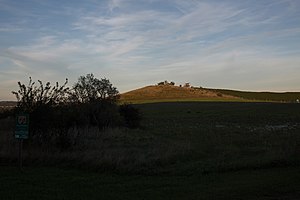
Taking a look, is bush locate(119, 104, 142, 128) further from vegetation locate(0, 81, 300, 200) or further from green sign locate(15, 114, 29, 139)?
green sign locate(15, 114, 29, 139)

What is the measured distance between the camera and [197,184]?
46.7ft

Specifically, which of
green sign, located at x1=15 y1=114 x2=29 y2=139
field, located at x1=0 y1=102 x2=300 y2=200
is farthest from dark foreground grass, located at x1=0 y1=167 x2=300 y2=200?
green sign, located at x1=15 y1=114 x2=29 y2=139

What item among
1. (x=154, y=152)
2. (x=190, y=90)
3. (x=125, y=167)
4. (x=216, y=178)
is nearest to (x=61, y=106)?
(x=154, y=152)

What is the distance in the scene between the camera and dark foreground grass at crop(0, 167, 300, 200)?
12.1m

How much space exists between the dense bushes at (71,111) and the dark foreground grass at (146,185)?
6.89 m

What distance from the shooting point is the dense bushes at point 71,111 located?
23812 mm

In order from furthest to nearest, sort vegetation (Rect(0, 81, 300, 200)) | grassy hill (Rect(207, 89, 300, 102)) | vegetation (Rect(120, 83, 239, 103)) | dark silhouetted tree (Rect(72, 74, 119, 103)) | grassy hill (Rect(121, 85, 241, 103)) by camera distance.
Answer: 1. grassy hill (Rect(207, 89, 300, 102))
2. grassy hill (Rect(121, 85, 241, 103))
3. vegetation (Rect(120, 83, 239, 103))
4. dark silhouetted tree (Rect(72, 74, 119, 103))
5. vegetation (Rect(0, 81, 300, 200))

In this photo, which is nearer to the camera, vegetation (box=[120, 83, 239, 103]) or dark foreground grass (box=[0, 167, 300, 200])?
dark foreground grass (box=[0, 167, 300, 200])

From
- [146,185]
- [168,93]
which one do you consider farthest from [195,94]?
[146,185]

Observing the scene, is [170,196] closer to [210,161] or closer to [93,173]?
[93,173]

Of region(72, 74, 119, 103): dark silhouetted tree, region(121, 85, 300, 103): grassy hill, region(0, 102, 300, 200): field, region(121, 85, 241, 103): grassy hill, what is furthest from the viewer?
region(121, 85, 300, 103): grassy hill

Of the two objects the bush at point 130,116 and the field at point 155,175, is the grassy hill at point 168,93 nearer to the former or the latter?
the bush at point 130,116

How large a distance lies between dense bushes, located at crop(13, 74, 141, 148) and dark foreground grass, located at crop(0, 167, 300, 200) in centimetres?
689

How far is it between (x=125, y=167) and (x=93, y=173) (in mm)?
1437
